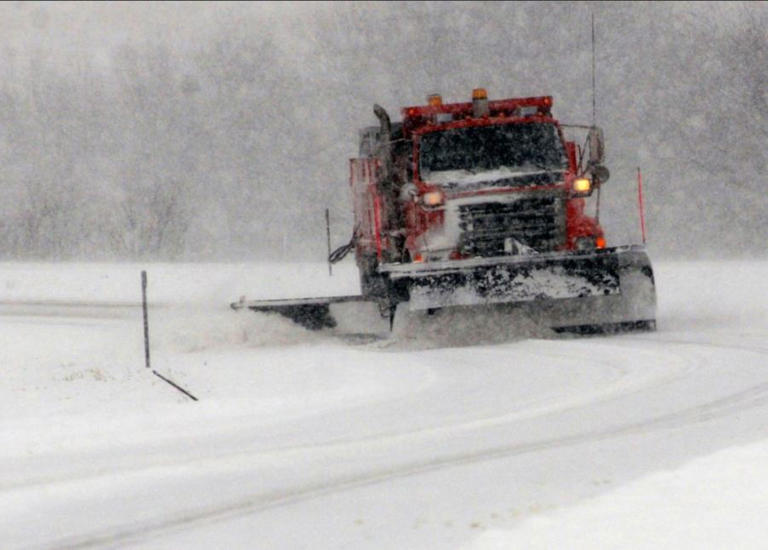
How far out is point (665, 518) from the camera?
16.3ft

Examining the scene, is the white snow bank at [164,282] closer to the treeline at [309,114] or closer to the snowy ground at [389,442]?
the treeline at [309,114]

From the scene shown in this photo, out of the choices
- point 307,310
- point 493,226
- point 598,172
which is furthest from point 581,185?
point 307,310

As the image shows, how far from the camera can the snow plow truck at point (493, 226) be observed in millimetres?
12148

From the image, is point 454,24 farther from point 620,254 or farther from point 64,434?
point 64,434

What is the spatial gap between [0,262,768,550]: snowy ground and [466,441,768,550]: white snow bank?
0.5 inches

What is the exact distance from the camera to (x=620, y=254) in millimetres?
12281

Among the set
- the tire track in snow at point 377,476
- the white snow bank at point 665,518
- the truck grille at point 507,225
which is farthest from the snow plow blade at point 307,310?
the white snow bank at point 665,518

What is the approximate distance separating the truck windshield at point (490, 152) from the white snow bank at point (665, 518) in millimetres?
7911

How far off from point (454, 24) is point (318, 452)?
126ft

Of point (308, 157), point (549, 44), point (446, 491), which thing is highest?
point (549, 44)

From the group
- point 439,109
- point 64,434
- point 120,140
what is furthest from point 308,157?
point 64,434

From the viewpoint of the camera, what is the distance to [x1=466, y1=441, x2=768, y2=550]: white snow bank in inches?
184

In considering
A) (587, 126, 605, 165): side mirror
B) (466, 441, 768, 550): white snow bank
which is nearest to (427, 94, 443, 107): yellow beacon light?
(587, 126, 605, 165): side mirror

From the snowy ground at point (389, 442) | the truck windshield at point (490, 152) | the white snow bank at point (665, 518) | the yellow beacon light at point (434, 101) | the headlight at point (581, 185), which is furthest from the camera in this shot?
the yellow beacon light at point (434, 101)
